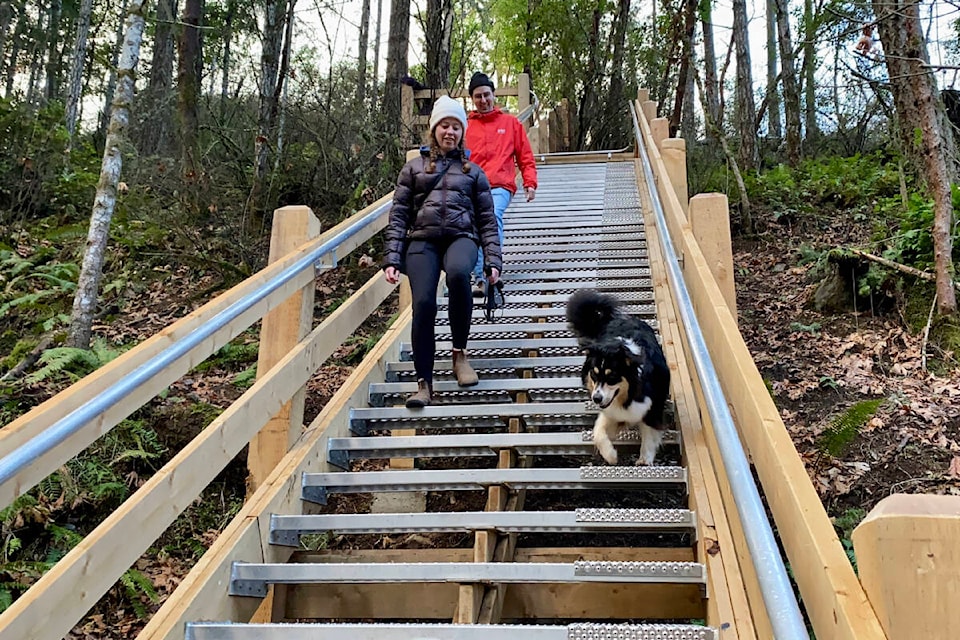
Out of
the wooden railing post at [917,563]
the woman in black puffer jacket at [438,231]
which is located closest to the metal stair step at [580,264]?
the woman in black puffer jacket at [438,231]

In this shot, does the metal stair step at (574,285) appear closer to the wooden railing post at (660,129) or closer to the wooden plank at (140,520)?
the wooden plank at (140,520)

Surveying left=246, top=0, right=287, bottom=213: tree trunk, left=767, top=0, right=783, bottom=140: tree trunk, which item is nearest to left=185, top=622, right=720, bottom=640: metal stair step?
left=246, top=0, right=287, bottom=213: tree trunk

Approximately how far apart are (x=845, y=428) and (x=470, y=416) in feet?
10.0

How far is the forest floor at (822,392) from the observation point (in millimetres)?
4848

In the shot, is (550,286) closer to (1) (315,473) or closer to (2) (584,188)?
(1) (315,473)

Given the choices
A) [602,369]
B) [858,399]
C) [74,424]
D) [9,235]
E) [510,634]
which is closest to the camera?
[74,424]

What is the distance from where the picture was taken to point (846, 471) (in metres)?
5.00

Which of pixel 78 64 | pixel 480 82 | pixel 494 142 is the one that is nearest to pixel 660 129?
pixel 494 142

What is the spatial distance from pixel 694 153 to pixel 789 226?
12.6ft

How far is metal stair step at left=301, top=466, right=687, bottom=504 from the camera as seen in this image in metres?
3.24

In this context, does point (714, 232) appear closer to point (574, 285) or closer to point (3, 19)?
point (574, 285)

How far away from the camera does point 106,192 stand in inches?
257

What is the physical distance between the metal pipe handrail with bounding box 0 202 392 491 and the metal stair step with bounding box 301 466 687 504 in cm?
97

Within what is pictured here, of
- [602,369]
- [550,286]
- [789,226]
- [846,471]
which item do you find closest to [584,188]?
[789,226]
